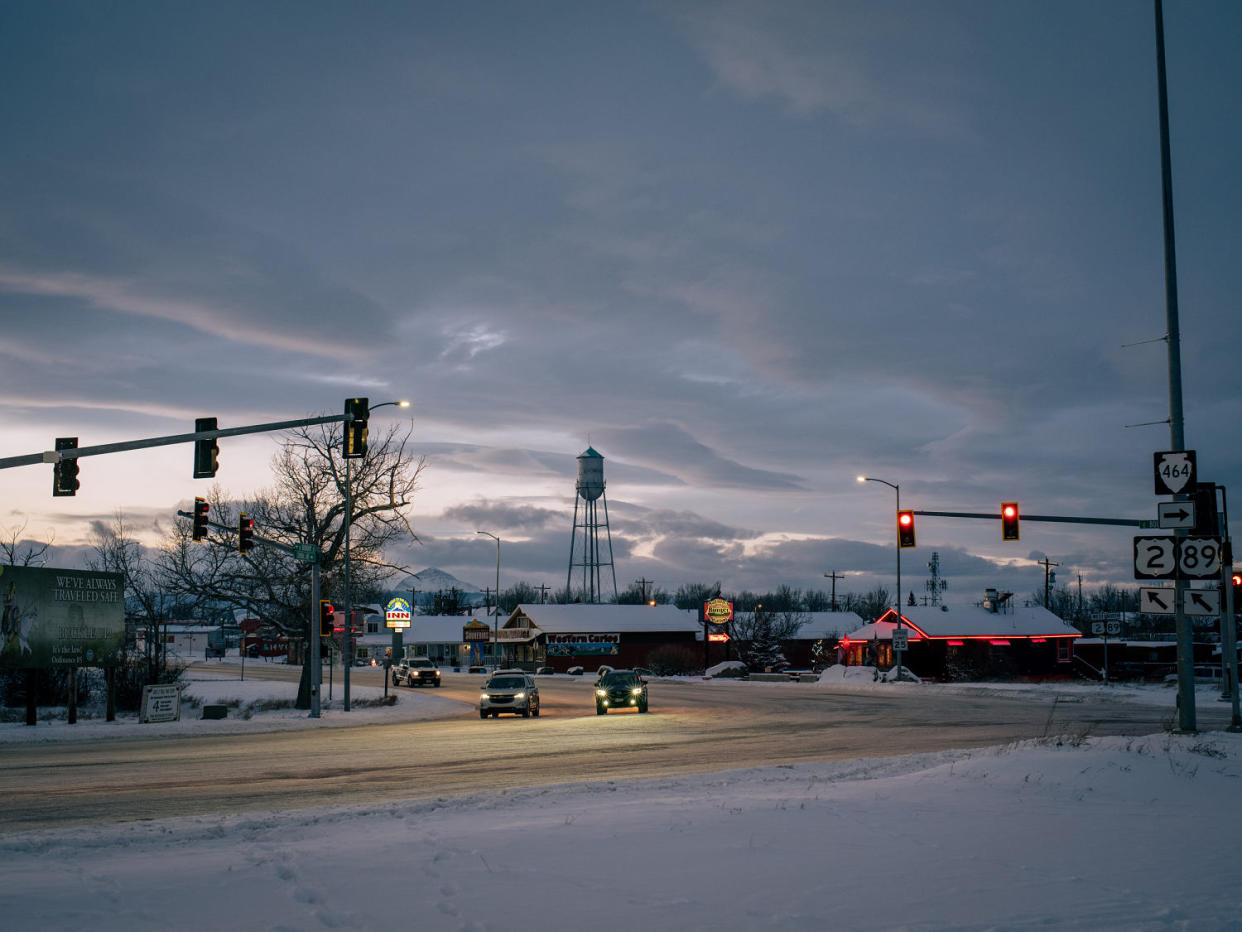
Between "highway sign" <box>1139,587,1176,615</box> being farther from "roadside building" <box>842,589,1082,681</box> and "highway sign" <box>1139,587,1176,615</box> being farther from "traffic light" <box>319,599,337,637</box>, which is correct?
"roadside building" <box>842,589,1082,681</box>

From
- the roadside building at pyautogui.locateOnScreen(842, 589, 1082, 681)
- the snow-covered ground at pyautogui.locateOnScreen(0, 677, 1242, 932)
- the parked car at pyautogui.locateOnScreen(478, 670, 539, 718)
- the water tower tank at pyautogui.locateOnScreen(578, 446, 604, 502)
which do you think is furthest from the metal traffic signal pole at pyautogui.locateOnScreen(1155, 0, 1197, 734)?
the water tower tank at pyautogui.locateOnScreen(578, 446, 604, 502)

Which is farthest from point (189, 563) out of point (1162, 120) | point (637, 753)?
point (1162, 120)

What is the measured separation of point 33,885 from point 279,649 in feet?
511

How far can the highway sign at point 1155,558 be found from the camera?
58.0 ft

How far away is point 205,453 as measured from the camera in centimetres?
2102

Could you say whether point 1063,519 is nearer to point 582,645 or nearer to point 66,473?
point 66,473

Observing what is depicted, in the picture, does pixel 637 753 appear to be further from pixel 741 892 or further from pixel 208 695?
pixel 208 695

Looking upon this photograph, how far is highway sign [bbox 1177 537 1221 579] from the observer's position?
17.4 metres

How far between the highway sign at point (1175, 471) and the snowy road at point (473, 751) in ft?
23.0

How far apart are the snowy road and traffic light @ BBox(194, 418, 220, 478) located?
5864mm

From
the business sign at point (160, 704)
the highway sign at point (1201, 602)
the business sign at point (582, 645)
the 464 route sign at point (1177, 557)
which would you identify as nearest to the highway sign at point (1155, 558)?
the 464 route sign at point (1177, 557)

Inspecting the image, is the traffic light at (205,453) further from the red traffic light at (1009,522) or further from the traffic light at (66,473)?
the red traffic light at (1009,522)

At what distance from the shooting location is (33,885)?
8094 mm

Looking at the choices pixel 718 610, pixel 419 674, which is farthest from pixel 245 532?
pixel 718 610
